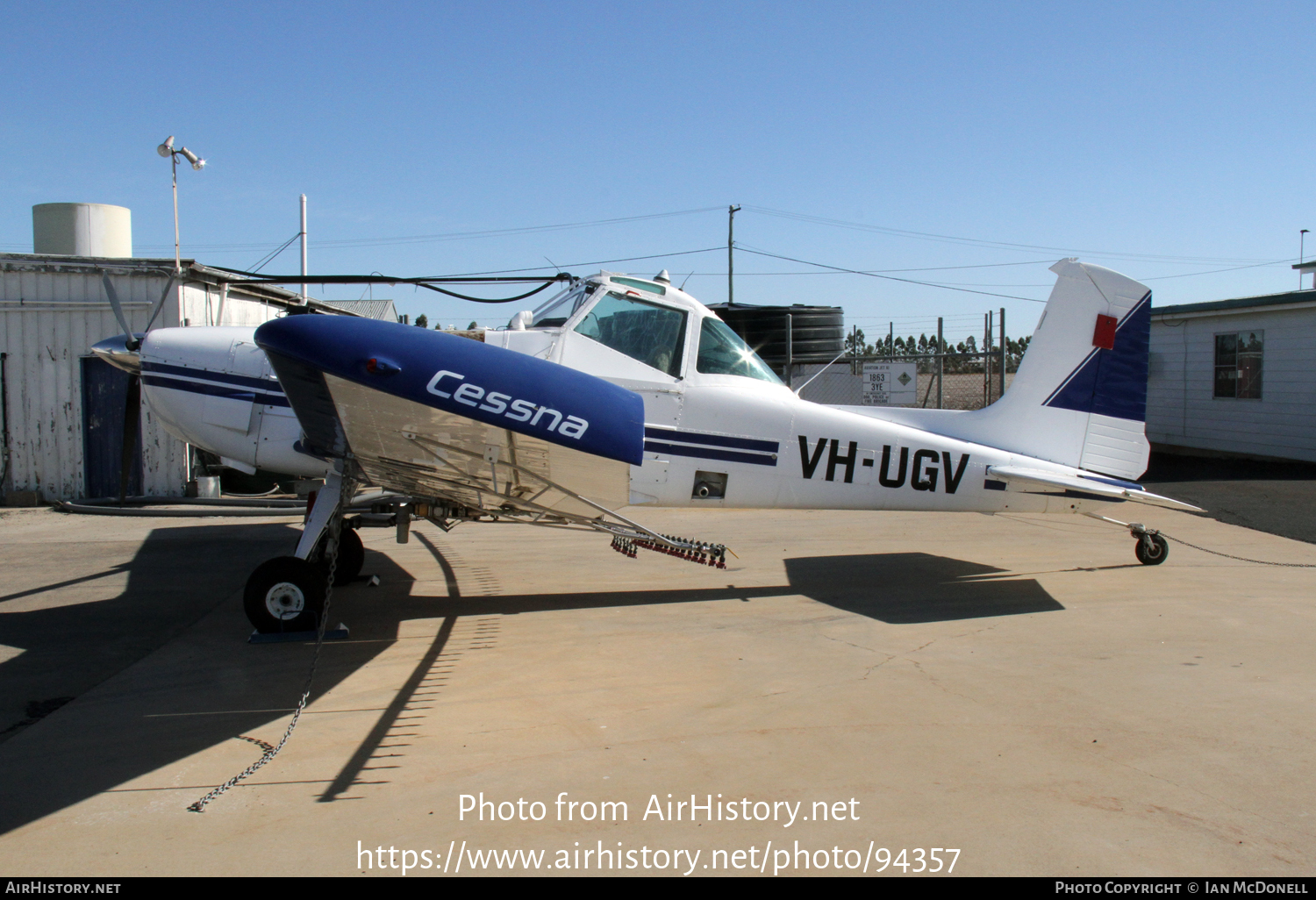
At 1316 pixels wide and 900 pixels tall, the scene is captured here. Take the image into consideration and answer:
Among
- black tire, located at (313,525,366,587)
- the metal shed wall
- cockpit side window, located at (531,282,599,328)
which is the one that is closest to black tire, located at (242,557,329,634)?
black tire, located at (313,525,366,587)

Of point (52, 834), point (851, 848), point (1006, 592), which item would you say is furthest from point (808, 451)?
point (52, 834)

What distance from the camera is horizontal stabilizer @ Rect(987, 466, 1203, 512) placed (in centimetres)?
667

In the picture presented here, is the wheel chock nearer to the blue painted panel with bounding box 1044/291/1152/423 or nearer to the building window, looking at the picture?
the blue painted panel with bounding box 1044/291/1152/423

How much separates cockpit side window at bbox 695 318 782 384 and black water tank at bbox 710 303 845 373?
9489mm

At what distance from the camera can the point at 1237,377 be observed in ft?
58.3

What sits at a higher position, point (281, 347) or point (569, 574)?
point (281, 347)

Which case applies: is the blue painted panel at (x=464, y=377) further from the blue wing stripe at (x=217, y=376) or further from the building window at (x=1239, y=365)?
the building window at (x=1239, y=365)

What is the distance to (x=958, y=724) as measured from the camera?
4.06m

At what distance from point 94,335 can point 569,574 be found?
32.8 ft

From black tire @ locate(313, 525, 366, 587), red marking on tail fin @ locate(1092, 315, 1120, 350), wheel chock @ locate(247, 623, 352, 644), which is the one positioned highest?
red marking on tail fin @ locate(1092, 315, 1120, 350)

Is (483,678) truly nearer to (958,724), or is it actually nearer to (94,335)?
(958,724)

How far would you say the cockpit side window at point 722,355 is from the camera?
6.56m
